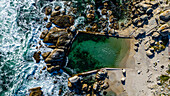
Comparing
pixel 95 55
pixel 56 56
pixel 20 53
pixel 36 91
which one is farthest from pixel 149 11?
pixel 36 91

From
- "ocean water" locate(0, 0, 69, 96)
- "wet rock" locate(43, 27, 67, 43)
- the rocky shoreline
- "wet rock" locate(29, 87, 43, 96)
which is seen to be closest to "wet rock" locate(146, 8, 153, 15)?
the rocky shoreline

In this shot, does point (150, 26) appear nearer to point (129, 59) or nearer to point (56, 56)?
point (129, 59)

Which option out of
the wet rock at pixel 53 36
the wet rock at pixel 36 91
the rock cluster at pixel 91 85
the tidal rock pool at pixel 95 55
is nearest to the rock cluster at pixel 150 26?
the tidal rock pool at pixel 95 55

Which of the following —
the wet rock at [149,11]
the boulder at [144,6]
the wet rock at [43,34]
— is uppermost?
the boulder at [144,6]

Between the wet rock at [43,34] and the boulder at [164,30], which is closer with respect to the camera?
the boulder at [164,30]

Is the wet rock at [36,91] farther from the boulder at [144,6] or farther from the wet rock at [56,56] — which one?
the boulder at [144,6]

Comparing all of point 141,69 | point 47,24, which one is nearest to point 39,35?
point 47,24

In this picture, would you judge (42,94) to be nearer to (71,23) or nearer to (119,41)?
(71,23)

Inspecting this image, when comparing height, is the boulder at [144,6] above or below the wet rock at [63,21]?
above

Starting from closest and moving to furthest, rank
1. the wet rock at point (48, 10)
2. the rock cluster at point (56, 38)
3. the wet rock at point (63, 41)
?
the rock cluster at point (56, 38) → the wet rock at point (63, 41) → the wet rock at point (48, 10)
